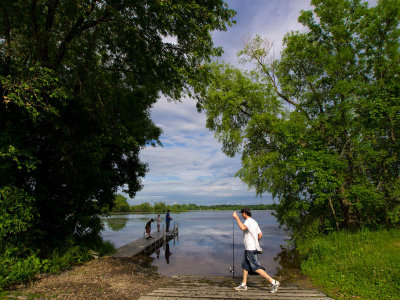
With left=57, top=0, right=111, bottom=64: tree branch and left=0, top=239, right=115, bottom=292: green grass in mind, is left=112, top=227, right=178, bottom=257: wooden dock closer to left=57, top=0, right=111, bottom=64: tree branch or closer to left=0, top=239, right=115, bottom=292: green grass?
left=0, top=239, right=115, bottom=292: green grass

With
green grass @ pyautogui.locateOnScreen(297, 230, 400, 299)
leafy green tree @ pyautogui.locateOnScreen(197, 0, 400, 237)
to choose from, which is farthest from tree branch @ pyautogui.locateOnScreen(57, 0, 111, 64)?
green grass @ pyautogui.locateOnScreen(297, 230, 400, 299)

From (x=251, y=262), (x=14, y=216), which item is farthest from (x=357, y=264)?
(x=14, y=216)

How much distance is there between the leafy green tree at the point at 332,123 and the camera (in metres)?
10.4

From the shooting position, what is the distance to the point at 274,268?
36.7 feet

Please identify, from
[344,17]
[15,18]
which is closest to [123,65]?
[15,18]

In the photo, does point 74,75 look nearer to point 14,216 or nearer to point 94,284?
point 14,216

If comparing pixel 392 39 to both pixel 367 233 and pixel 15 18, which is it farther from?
pixel 15 18

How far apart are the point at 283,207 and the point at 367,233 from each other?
4.17m

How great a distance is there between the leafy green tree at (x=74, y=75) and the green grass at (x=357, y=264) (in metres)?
7.85

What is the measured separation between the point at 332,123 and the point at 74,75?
38.4 ft

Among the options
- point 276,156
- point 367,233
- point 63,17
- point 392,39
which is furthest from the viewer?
point 276,156

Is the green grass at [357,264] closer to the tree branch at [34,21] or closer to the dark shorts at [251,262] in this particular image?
the dark shorts at [251,262]

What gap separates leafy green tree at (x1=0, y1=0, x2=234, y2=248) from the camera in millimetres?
6824

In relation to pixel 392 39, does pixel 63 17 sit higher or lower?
lower
